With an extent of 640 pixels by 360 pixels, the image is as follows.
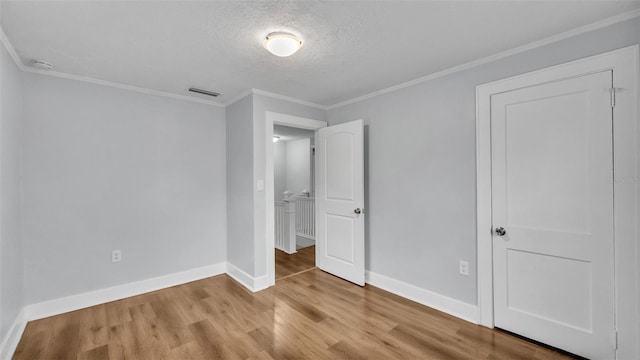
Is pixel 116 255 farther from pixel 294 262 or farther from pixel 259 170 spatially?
pixel 294 262

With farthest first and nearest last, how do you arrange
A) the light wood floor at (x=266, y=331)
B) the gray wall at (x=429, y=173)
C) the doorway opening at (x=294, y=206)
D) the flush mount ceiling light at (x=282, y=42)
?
the doorway opening at (x=294, y=206)
the gray wall at (x=429, y=173)
the light wood floor at (x=266, y=331)
the flush mount ceiling light at (x=282, y=42)

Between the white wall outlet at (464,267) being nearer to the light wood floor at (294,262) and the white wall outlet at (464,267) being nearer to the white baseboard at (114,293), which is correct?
the light wood floor at (294,262)

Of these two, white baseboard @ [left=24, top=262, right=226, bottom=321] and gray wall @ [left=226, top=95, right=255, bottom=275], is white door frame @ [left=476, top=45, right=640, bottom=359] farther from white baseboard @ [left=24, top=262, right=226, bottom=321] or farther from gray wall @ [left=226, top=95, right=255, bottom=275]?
white baseboard @ [left=24, top=262, right=226, bottom=321]

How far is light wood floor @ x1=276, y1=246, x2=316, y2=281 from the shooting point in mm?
3758

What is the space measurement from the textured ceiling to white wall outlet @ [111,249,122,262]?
1.83 meters

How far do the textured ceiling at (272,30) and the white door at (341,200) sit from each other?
87 centimetres

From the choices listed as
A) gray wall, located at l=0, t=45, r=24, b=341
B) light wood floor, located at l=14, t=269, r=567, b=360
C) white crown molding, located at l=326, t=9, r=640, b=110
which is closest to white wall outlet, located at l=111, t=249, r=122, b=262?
light wood floor, located at l=14, t=269, r=567, b=360

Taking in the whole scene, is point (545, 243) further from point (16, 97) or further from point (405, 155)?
point (16, 97)

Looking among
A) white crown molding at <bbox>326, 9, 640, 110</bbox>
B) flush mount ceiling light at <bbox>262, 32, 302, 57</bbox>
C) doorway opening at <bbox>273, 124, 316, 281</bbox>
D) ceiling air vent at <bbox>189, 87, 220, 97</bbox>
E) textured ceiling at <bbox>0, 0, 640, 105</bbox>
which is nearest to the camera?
textured ceiling at <bbox>0, 0, 640, 105</bbox>

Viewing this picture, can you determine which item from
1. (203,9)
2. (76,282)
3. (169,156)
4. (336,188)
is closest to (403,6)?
(203,9)

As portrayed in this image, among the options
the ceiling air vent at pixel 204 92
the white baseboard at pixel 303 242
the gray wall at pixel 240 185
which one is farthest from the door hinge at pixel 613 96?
the white baseboard at pixel 303 242

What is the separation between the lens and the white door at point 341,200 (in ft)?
10.6

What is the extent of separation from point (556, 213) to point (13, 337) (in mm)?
4255

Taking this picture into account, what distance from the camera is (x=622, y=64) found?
1762 mm
